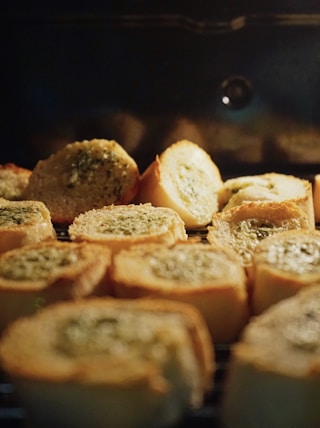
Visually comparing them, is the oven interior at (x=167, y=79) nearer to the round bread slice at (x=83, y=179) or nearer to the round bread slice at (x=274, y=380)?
the round bread slice at (x=83, y=179)

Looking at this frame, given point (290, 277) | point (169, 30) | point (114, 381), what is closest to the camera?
point (114, 381)

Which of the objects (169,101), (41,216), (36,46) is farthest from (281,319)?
(36,46)

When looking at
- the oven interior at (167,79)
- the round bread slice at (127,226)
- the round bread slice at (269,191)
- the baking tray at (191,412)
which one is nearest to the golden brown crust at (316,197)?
the round bread slice at (269,191)

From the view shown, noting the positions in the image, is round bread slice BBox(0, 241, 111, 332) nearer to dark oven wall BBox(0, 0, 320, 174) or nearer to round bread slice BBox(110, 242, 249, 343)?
round bread slice BBox(110, 242, 249, 343)

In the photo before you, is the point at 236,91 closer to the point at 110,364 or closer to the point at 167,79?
the point at 167,79

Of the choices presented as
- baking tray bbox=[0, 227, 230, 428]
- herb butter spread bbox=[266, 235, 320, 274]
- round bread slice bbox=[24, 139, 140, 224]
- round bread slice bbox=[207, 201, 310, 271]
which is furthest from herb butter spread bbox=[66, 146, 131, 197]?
baking tray bbox=[0, 227, 230, 428]

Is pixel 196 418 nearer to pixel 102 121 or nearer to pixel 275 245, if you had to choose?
pixel 275 245
